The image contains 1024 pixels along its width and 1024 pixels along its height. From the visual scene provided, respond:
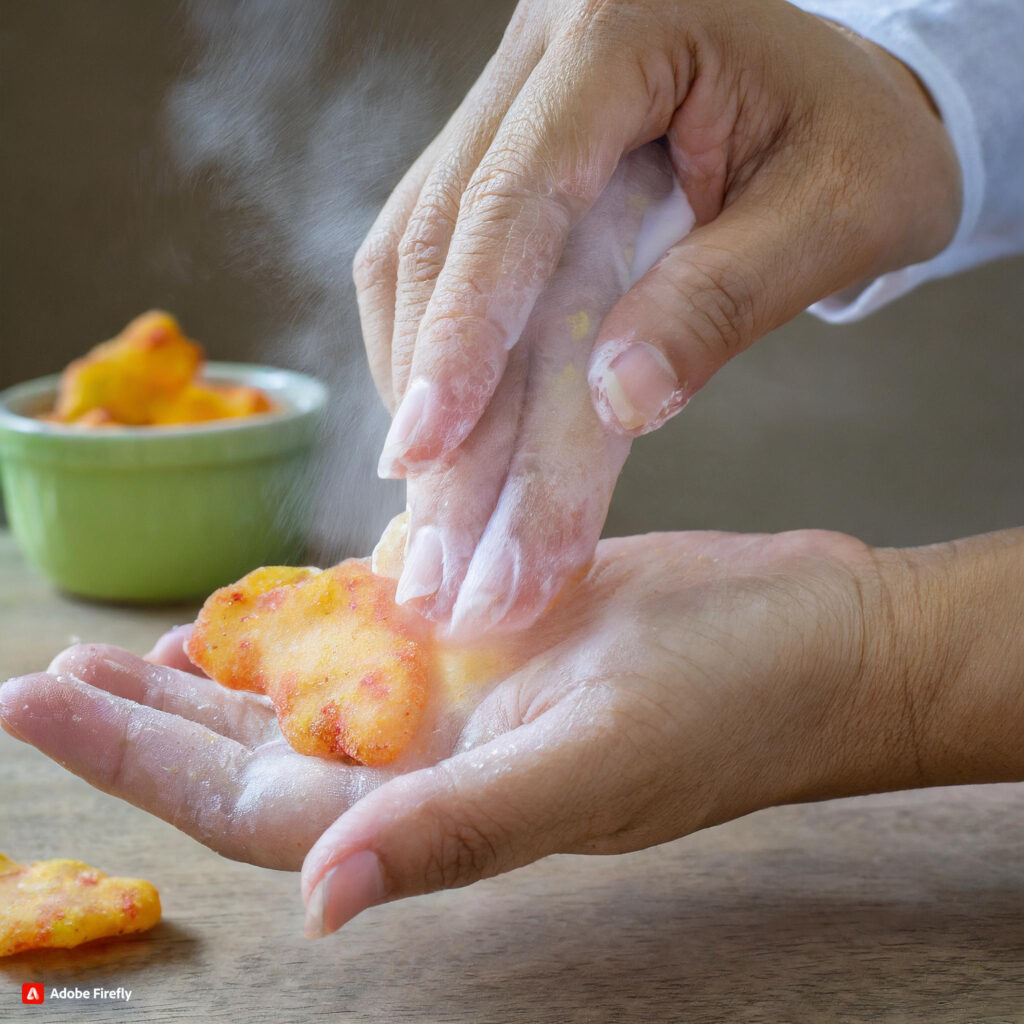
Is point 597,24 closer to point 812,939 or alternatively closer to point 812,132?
point 812,132

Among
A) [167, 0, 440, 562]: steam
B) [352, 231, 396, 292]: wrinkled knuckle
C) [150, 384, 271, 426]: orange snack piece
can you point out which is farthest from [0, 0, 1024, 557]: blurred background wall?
[352, 231, 396, 292]: wrinkled knuckle

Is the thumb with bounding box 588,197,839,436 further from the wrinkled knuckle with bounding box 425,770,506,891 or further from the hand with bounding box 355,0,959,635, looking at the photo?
the wrinkled knuckle with bounding box 425,770,506,891

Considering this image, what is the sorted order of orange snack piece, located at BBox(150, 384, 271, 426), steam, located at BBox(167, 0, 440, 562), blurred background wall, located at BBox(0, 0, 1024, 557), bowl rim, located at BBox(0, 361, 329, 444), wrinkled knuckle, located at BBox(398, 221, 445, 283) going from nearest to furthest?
wrinkled knuckle, located at BBox(398, 221, 445, 283) < steam, located at BBox(167, 0, 440, 562) < bowl rim, located at BBox(0, 361, 329, 444) < orange snack piece, located at BBox(150, 384, 271, 426) < blurred background wall, located at BBox(0, 0, 1024, 557)

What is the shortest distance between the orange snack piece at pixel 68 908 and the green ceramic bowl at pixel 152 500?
541mm

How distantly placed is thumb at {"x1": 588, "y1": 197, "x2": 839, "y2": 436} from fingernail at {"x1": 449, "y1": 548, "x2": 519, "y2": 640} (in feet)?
0.35

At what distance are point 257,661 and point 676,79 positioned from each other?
45cm

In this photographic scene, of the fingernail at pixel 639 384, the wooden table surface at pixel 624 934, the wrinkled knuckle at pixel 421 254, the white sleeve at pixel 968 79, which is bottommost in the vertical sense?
the wooden table surface at pixel 624 934

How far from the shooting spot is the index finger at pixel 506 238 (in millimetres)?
653

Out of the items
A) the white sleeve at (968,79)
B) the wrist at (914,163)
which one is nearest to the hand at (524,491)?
the wrist at (914,163)

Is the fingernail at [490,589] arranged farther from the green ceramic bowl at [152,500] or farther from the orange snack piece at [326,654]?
the green ceramic bowl at [152,500]

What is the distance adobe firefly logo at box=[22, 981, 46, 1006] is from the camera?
61 centimetres

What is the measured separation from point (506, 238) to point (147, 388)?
2.61ft

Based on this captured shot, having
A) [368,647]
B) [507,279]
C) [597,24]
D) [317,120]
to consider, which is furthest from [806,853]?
[317,120]

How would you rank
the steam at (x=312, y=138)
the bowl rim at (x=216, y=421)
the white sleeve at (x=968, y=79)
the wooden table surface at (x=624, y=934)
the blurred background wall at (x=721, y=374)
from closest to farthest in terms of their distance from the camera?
1. the wooden table surface at (x=624, y=934)
2. the white sleeve at (x=968, y=79)
3. the steam at (x=312, y=138)
4. the bowl rim at (x=216, y=421)
5. the blurred background wall at (x=721, y=374)
